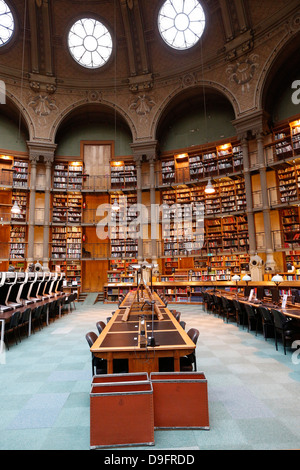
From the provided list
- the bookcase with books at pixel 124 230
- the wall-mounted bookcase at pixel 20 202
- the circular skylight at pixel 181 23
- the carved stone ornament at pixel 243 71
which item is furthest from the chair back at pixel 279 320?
the circular skylight at pixel 181 23

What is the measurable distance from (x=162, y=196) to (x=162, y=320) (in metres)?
10.5

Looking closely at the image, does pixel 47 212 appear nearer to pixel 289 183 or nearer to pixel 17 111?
pixel 17 111

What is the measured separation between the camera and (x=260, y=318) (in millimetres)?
5828

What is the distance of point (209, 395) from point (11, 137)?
15251 mm

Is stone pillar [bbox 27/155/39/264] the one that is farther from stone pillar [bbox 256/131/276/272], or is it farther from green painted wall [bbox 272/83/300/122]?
green painted wall [bbox 272/83/300/122]

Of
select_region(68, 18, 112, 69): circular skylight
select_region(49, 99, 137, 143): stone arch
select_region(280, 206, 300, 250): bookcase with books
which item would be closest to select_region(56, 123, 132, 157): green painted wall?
select_region(49, 99, 137, 143): stone arch

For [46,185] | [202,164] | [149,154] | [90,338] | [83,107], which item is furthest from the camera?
[83,107]

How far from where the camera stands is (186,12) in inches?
519

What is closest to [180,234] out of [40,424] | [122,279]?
[122,279]

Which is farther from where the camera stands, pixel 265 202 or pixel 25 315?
pixel 265 202

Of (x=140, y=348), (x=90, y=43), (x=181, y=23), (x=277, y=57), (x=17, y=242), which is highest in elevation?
(x=181, y=23)

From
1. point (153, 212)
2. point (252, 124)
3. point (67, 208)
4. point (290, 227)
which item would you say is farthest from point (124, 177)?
point (290, 227)

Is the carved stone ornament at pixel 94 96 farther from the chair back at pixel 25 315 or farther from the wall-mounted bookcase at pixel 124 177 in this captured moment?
the chair back at pixel 25 315

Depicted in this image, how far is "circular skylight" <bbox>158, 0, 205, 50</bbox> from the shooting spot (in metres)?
13.0
